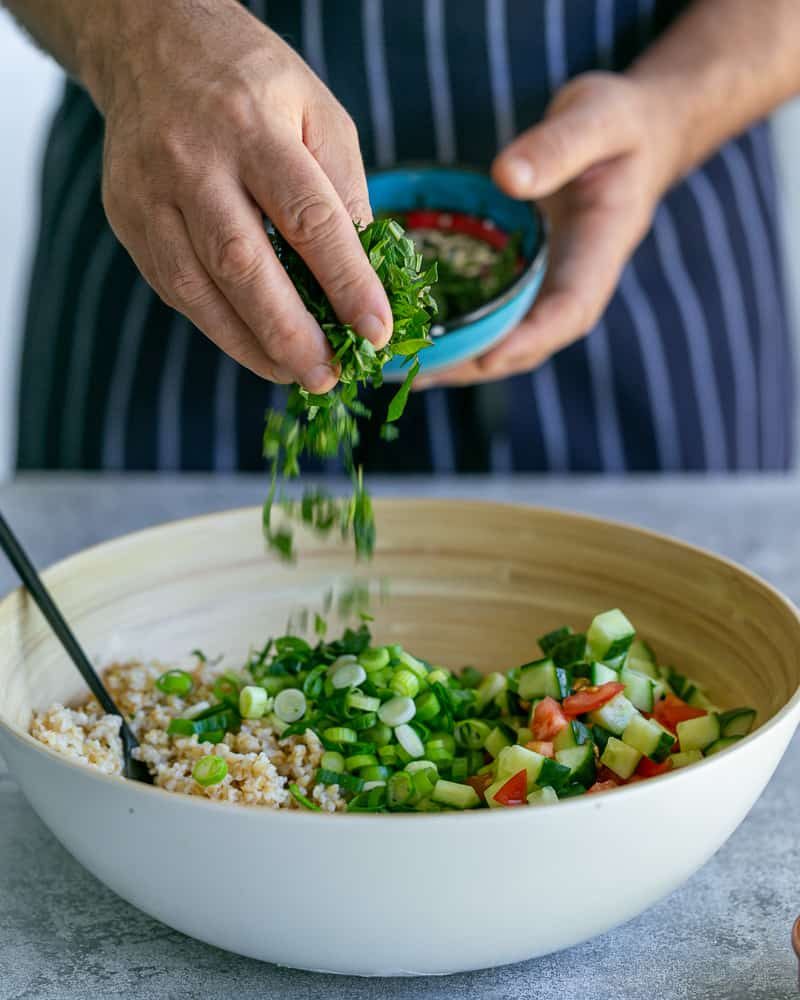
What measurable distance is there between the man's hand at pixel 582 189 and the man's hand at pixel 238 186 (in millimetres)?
600

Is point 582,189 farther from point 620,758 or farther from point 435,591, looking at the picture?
point 620,758

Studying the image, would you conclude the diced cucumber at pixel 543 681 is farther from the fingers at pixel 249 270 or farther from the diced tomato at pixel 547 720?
the fingers at pixel 249 270

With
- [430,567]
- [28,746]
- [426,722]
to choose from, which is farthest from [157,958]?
[430,567]

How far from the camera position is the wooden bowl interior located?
133 centimetres

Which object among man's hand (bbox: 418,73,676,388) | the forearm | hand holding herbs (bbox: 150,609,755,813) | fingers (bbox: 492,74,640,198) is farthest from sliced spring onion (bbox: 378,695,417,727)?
the forearm

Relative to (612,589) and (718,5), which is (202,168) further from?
(718,5)

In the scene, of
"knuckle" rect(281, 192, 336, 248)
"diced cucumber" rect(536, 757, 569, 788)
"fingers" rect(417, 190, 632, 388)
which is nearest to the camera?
"knuckle" rect(281, 192, 336, 248)

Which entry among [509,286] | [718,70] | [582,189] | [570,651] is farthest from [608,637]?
[718,70]

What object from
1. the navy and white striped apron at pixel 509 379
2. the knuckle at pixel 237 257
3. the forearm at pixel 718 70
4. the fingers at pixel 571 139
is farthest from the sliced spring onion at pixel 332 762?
the forearm at pixel 718 70

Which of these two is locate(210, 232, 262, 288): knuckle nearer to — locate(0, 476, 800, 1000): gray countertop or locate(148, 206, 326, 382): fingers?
locate(148, 206, 326, 382): fingers

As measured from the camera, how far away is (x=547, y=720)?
118 centimetres

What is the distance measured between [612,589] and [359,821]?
66 cm

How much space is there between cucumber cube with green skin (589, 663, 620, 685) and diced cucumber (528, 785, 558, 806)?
0.57ft

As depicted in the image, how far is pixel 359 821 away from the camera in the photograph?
865 millimetres
